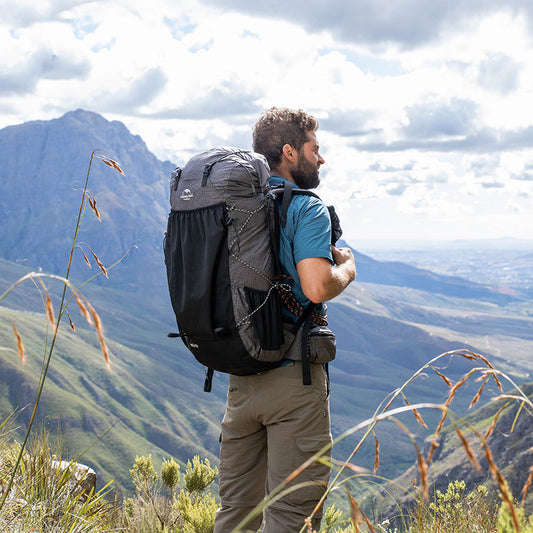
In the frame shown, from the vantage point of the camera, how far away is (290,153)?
12.4ft

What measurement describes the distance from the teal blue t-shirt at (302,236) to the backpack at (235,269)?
0.24ft

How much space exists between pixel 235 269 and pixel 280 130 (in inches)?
43.6

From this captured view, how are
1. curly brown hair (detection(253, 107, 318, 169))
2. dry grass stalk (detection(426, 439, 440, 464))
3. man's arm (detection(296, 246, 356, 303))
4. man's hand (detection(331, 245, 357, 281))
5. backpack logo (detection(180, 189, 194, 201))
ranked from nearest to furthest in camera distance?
dry grass stalk (detection(426, 439, 440, 464))
man's arm (detection(296, 246, 356, 303))
backpack logo (detection(180, 189, 194, 201))
man's hand (detection(331, 245, 357, 281))
curly brown hair (detection(253, 107, 318, 169))

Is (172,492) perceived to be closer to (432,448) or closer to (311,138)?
(311,138)

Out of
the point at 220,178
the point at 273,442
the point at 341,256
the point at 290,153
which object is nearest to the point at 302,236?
the point at 341,256

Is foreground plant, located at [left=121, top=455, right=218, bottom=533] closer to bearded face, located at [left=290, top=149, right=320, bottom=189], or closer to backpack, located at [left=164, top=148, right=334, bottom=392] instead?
backpack, located at [left=164, top=148, right=334, bottom=392]

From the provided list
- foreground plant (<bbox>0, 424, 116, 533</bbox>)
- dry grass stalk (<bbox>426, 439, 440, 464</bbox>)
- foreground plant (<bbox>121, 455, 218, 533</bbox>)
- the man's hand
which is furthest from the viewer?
foreground plant (<bbox>121, 455, 218, 533</bbox>)

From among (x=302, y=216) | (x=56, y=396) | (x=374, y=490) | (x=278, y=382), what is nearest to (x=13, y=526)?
(x=278, y=382)

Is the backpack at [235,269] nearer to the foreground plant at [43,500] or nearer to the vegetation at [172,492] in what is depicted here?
the vegetation at [172,492]

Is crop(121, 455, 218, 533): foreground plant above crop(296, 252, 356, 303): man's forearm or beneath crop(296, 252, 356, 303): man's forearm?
beneath

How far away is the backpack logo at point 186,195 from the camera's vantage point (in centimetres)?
342

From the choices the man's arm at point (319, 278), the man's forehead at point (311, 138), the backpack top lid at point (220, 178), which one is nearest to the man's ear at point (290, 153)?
the man's forehead at point (311, 138)

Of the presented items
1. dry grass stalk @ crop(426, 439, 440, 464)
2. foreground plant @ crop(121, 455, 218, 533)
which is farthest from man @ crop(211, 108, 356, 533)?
dry grass stalk @ crop(426, 439, 440, 464)

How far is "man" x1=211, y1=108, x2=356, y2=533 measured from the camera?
3.25m
